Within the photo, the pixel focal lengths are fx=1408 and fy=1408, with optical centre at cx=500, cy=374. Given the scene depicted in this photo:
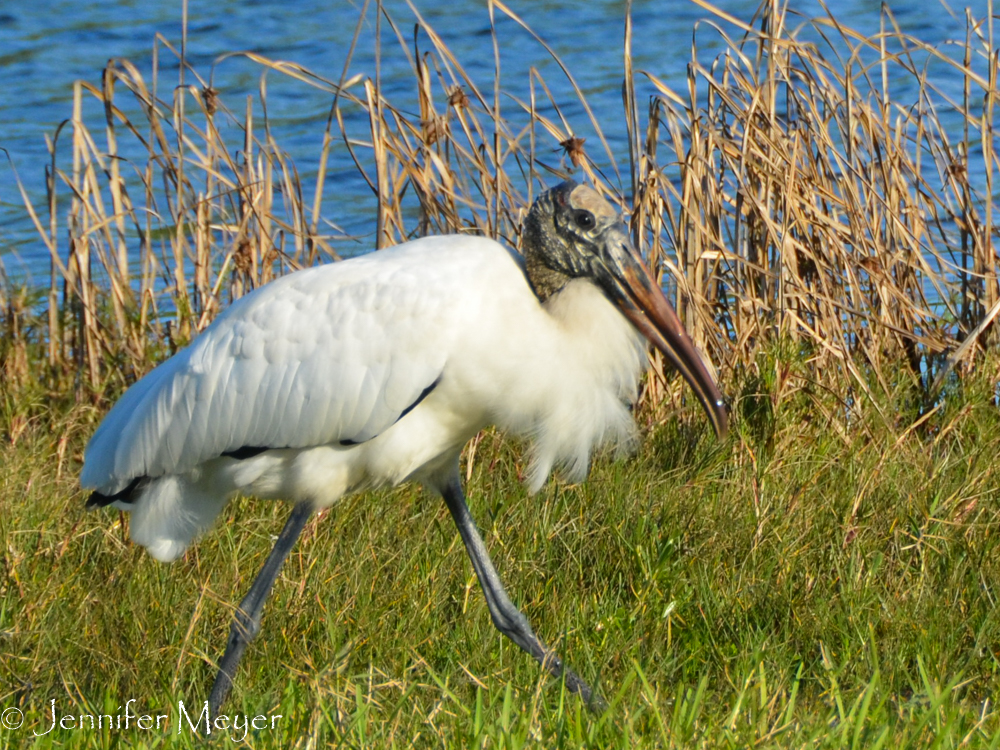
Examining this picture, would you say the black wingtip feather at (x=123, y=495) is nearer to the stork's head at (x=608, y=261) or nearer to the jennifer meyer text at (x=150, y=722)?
the jennifer meyer text at (x=150, y=722)

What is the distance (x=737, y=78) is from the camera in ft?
13.3

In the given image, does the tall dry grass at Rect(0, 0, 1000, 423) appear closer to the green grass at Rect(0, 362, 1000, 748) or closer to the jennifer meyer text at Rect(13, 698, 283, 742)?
the green grass at Rect(0, 362, 1000, 748)

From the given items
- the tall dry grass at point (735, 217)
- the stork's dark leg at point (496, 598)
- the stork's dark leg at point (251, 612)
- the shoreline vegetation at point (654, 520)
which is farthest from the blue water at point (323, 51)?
the stork's dark leg at point (251, 612)

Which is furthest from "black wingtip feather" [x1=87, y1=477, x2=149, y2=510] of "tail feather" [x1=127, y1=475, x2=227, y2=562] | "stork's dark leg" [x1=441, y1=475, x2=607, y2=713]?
"stork's dark leg" [x1=441, y1=475, x2=607, y2=713]

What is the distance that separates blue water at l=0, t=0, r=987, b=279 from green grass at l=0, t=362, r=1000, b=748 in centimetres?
383

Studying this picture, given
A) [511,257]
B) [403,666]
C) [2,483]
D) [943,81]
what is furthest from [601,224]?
[943,81]

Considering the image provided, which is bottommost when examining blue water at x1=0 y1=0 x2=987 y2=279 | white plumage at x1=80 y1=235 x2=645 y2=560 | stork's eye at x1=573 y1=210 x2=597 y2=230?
blue water at x1=0 y1=0 x2=987 y2=279

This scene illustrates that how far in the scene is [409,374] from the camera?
2.72 meters

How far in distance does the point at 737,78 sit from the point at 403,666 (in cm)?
210

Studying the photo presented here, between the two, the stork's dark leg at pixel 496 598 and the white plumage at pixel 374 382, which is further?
the stork's dark leg at pixel 496 598

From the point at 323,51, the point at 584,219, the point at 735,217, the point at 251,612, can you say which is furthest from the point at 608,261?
the point at 323,51

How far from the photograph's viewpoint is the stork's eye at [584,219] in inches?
108

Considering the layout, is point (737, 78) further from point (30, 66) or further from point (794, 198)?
point (30, 66)

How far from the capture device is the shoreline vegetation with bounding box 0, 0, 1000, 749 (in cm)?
249
